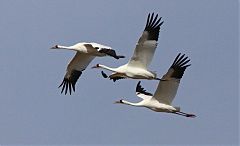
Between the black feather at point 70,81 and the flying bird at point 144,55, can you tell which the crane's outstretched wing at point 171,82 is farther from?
the black feather at point 70,81

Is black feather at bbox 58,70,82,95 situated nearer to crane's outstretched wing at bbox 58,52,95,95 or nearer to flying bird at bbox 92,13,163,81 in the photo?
crane's outstretched wing at bbox 58,52,95,95

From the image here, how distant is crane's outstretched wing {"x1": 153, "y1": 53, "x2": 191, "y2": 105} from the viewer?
22.2 metres

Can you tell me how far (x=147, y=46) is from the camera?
886 inches

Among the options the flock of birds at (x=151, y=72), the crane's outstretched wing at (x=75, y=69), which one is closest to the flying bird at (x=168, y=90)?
the flock of birds at (x=151, y=72)

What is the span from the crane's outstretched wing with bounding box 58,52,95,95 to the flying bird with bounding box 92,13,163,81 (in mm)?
3128

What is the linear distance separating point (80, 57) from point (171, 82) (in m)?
4.53

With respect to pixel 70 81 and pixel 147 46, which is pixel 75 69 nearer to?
pixel 70 81

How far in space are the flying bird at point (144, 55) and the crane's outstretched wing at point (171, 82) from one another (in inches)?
13.8

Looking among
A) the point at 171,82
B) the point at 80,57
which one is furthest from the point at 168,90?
the point at 80,57

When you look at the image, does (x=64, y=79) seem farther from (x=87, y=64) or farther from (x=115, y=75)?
(x=115, y=75)

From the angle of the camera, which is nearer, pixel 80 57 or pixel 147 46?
pixel 147 46

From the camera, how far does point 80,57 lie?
26.0 metres

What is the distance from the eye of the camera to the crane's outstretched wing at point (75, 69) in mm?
25984

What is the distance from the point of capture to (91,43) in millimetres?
24047
